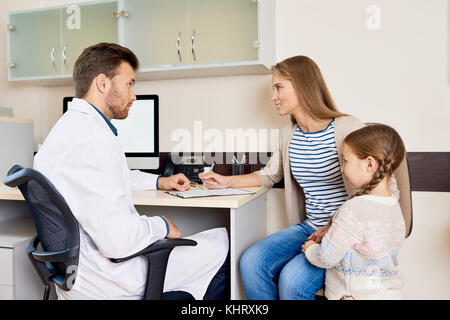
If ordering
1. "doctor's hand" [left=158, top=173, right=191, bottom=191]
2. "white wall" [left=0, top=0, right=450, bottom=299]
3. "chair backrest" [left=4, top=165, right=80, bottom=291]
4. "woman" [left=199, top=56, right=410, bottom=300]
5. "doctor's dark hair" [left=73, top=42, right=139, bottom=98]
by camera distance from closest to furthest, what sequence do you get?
"chair backrest" [left=4, top=165, right=80, bottom=291] < "doctor's dark hair" [left=73, top=42, right=139, bottom=98] < "woman" [left=199, top=56, right=410, bottom=300] < "doctor's hand" [left=158, top=173, right=191, bottom=191] < "white wall" [left=0, top=0, right=450, bottom=299]

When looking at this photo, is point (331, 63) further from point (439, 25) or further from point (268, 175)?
point (268, 175)

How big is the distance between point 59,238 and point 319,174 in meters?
1.15

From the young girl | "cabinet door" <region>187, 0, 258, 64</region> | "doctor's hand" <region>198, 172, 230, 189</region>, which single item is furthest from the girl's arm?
"cabinet door" <region>187, 0, 258, 64</region>

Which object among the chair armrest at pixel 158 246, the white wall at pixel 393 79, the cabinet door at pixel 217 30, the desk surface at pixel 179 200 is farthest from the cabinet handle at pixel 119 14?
the chair armrest at pixel 158 246

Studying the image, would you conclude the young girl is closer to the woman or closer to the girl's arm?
the girl's arm

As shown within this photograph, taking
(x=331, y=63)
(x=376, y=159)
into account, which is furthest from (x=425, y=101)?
(x=376, y=159)

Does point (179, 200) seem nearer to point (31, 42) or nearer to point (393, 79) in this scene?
point (393, 79)

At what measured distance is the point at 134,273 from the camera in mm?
1343

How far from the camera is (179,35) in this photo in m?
2.26

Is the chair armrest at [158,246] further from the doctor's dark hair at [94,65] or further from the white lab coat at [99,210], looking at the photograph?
the doctor's dark hair at [94,65]

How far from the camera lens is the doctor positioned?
4.08 feet

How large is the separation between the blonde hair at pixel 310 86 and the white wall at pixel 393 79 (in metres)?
0.35

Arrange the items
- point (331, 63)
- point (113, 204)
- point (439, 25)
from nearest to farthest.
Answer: point (113, 204) → point (439, 25) → point (331, 63)
